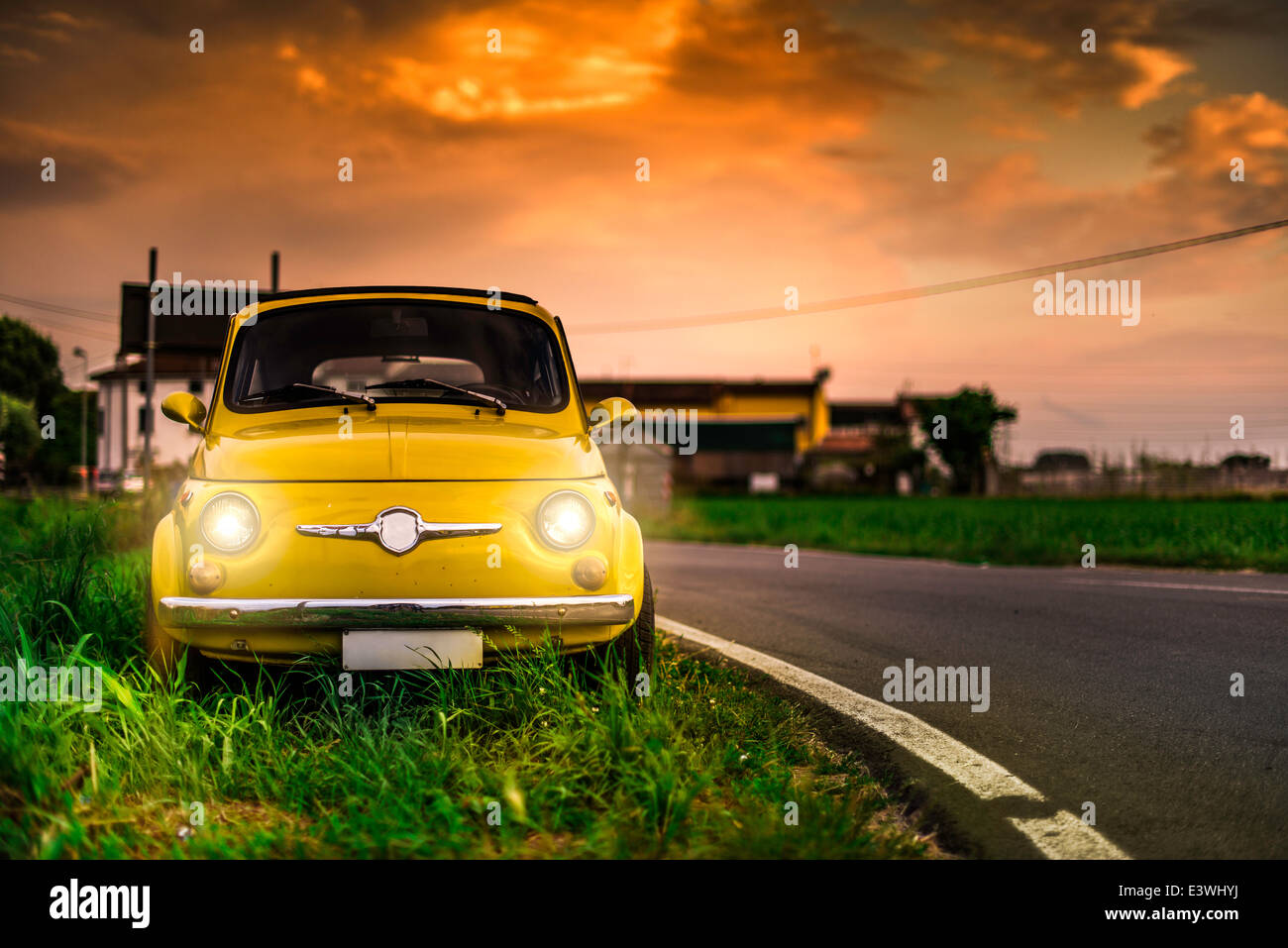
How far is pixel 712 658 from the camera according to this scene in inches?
218

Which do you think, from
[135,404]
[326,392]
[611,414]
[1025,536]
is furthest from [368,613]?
[135,404]

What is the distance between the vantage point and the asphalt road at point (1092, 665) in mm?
3248

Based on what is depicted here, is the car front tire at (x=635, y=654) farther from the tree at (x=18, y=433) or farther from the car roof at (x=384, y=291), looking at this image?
the tree at (x=18, y=433)

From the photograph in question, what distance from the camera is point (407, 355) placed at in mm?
5273

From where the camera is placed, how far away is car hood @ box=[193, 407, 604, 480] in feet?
12.5

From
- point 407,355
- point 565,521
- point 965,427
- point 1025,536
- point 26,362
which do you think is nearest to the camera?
point 565,521

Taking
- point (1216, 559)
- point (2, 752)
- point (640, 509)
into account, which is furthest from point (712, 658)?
point (640, 509)

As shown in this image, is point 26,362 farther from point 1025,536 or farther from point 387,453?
point 387,453

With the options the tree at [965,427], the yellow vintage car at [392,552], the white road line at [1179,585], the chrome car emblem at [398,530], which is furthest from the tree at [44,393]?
the chrome car emblem at [398,530]

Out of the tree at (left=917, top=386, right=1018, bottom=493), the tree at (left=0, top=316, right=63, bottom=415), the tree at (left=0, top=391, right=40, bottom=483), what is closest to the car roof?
the tree at (left=0, top=391, right=40, bottom=483)

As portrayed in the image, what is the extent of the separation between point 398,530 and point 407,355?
73.3 inches

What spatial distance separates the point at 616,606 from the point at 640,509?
21.6 m

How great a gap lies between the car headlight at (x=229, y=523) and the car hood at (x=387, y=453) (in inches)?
5.5
